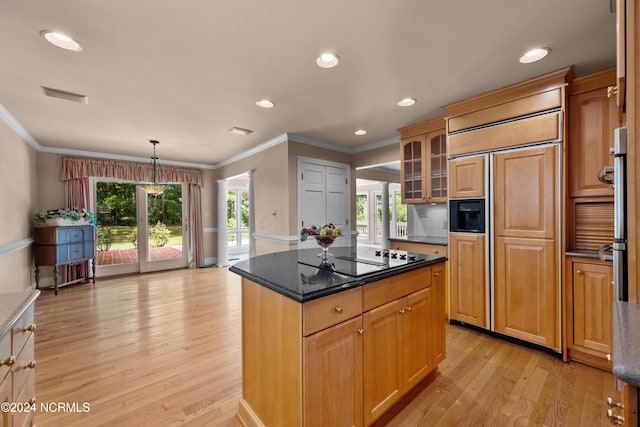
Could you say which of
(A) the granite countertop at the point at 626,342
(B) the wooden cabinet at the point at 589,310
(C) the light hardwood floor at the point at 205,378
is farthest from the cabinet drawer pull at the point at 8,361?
(B) the wooden cabinet at the point at 589,310

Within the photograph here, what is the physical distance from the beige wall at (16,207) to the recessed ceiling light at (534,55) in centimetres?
532

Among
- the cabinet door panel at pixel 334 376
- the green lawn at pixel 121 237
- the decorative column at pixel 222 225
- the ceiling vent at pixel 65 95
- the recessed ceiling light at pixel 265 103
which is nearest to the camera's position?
the cabinet door panel at pixel 334 376

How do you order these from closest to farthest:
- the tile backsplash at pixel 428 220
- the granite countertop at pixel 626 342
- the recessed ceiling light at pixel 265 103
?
the granite countertop at pixel 626 342 → the recessed ceiling light at pixel 265 103 → the tile backsplash at pixel 428 220

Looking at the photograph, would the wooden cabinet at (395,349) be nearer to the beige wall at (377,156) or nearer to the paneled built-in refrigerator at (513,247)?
the paneled built-in refrigerator at (513,247)

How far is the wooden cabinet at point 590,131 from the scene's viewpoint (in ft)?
7.23

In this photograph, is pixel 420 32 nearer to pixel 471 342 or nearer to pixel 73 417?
pixel 471 342

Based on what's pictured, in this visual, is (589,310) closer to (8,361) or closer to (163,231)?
(8,361)

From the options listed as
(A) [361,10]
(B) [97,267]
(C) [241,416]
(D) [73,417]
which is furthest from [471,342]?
(B) [97,267]

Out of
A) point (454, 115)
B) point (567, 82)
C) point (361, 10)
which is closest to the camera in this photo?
point (361, 10)

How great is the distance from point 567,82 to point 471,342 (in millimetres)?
2464

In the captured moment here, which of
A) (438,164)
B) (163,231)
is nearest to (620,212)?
(438,164)

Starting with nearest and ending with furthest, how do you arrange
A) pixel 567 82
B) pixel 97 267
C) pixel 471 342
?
pixel 567 82 → pixel 471 342 → pixel 97 267

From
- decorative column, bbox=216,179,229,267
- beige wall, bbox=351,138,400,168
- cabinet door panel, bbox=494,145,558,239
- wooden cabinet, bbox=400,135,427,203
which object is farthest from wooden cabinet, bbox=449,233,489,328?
decorative column, bbox=216,179,229,267

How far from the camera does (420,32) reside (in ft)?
5.78
